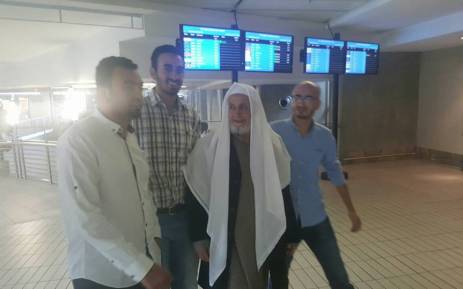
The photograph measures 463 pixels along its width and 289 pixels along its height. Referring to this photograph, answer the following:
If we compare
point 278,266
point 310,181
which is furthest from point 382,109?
point 278,266

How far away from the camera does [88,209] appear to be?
116cm

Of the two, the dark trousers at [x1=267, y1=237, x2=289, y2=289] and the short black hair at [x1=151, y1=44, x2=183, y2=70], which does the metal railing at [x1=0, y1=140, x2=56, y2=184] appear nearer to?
the short black hair at [x1=151, y1=44, x2=183, y2=70]

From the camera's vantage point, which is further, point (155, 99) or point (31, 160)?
point (31, 160)

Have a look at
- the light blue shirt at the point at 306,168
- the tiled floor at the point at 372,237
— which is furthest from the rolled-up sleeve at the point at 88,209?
the tiled floor at the point at 372,237

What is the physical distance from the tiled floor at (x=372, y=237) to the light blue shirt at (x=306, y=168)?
990 mm

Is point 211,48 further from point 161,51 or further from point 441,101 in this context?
point 441,101

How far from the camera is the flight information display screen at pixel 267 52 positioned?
14.6 ft

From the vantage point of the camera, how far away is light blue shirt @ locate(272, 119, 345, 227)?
1.91 m

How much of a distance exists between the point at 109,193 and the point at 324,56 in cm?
466

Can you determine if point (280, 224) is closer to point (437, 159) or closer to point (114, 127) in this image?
point (114, 127)

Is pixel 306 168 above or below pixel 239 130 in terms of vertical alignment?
below

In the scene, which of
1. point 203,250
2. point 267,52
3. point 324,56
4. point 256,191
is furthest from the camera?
point 324,56

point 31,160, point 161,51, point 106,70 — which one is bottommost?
point 31,160

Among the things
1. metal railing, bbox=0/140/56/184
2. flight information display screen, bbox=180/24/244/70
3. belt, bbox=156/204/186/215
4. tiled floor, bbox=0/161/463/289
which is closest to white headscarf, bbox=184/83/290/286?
belt, bbox=156/204/186/215
